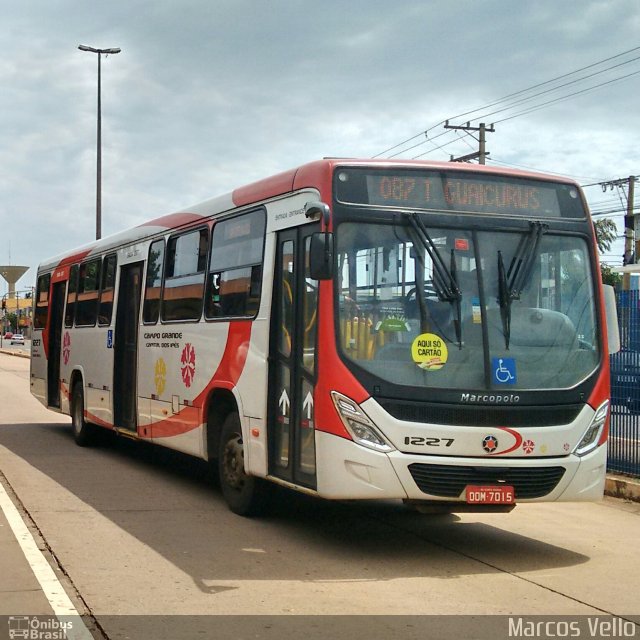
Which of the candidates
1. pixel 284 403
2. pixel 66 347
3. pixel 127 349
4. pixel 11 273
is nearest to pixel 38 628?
pixel 284 403

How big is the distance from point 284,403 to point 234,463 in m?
1.39

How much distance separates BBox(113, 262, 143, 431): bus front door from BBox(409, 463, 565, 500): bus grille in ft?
20.1

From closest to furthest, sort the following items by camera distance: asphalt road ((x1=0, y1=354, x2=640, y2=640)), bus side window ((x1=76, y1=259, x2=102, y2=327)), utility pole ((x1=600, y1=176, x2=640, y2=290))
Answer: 1. asphalt road ((x1=0, y1=354, x2=640, y2=640))
2. bus side window ((x1=76, y1=259, x2=102, y2=327))
3. utility pole ((x1=600, y1=176, x2=640, y2=290))

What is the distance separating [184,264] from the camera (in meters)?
11.5

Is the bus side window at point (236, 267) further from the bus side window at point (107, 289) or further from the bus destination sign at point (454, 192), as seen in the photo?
the bus side window at point (107, 289)

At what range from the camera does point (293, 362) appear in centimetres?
841

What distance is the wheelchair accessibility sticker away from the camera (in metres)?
7.86

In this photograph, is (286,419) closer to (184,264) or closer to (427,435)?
(427,435)

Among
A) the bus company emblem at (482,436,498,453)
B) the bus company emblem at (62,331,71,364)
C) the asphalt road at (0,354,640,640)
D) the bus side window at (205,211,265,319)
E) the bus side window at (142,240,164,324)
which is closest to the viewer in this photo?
the asphalt road at (0,354,640,640)

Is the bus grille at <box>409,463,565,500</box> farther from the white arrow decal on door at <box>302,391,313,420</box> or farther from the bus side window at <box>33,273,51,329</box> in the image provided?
the bus side window at <box>33,273,51,329</box>

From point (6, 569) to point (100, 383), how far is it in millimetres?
7435

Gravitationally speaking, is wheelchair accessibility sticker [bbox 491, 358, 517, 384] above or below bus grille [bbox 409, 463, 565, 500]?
above

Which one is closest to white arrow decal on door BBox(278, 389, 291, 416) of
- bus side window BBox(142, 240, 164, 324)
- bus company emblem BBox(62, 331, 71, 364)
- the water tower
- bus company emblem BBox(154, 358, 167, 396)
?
bus company emblem BBox(154, 358, 167, 396)

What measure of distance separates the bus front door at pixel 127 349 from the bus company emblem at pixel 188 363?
210 centimetres
